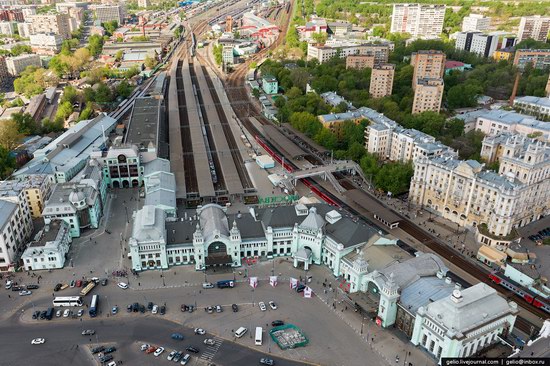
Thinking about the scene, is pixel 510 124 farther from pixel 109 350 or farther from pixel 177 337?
pixel 109 350

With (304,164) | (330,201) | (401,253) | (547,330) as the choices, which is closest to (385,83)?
(304,164)

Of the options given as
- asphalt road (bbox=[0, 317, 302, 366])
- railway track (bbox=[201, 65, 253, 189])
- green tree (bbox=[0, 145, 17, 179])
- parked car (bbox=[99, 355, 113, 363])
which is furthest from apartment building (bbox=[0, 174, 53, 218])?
parked car (bbox=[99, 355, 113, 363])

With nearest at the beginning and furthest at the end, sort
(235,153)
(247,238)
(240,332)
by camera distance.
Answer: (240,332) → (247,238) → (235,153)

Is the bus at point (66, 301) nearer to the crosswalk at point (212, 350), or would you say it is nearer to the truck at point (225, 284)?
the truck at point (225, 284)

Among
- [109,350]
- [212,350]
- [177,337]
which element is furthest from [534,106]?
[109,350]

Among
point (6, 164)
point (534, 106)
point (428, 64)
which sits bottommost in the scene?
point (6, 164)

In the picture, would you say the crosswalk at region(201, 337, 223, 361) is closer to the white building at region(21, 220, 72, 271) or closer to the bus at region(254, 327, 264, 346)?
the bus at region(254, 327, 264, 346)
